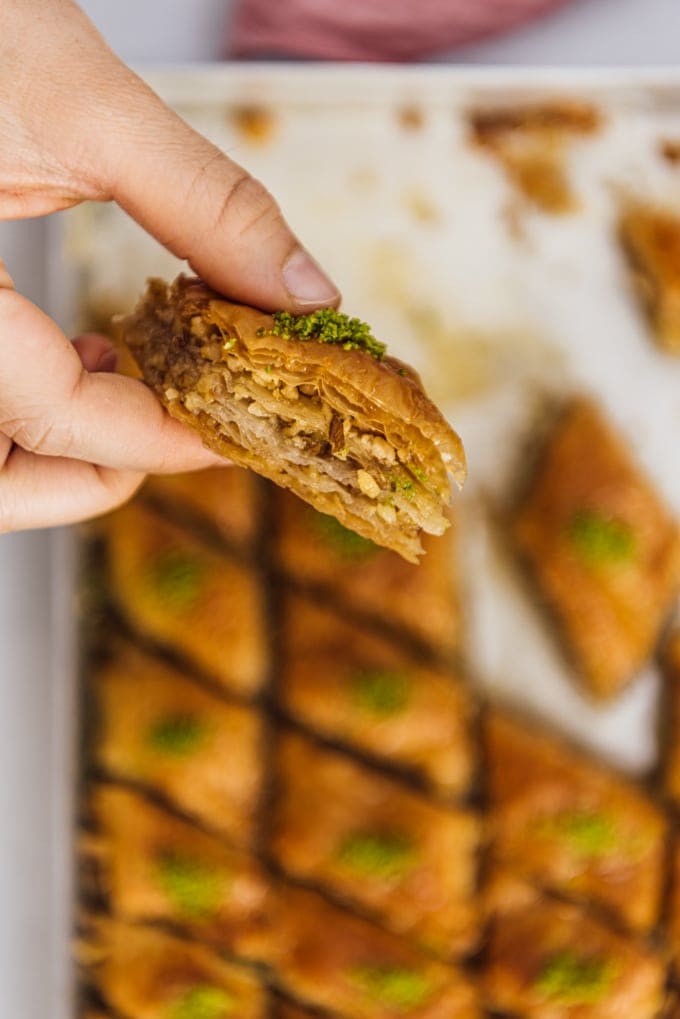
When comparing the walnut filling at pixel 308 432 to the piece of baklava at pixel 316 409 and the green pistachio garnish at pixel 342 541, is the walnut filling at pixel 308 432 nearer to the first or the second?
the piece of baklava at pixel 316 409

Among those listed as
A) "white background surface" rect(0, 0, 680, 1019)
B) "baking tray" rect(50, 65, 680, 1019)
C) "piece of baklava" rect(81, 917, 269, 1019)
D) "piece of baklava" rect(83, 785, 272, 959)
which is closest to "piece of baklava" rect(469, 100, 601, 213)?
"baking tray" rect(50, 65, 680, 1019)

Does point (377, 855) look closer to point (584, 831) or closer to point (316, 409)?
point (584, 831)

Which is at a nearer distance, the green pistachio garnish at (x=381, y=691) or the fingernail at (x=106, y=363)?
the fingernail at (x=106, y=363)

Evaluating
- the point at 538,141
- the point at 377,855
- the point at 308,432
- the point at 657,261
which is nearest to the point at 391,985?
the point at 377,855

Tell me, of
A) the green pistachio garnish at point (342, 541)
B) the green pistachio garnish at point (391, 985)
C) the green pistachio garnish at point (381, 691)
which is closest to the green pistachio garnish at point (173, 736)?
the green pistachio garnish at point (381, 691)

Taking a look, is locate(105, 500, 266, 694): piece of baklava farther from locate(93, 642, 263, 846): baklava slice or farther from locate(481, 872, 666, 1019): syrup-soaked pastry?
locate(481, 872, 666, 1019): syrup-soaked pastry

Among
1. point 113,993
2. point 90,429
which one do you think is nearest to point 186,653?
point 113,993
